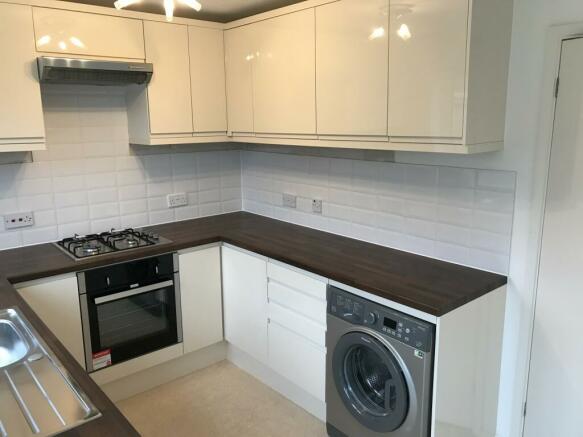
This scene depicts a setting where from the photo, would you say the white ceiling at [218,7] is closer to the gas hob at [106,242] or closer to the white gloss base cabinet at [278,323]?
the gas hob at [106,242]

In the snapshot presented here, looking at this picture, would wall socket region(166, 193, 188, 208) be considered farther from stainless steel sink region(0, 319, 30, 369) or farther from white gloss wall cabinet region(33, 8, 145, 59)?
stainless steel sink region(0, 319, 30, 369)

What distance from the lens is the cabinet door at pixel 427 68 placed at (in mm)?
1953

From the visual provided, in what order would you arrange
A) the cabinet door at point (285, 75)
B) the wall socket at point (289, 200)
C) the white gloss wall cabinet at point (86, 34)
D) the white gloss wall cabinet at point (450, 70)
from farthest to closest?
1. the wall socket at point (289, 200)
2. the cabinet door at point (285, 75)
3. the white gloss wall cabinet at point (86, 34)
4. the white gloss wall cabinet at point (450, 70)

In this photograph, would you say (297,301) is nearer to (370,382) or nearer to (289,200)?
(370,382)

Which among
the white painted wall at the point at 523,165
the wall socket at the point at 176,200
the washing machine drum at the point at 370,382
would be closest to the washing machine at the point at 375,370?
the washing machine drum at the point at 370,382

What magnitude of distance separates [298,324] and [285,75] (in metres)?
1.37

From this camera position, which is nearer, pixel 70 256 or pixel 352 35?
pixel 352 35

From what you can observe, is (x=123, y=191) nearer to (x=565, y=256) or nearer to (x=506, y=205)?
(x=506, y=205)

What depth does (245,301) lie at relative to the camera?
119 inches

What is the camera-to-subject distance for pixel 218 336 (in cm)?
322

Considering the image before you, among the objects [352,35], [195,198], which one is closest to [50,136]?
[195,198]

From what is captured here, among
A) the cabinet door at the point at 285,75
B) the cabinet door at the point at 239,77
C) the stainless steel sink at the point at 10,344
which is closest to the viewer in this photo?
the stainless steel sink at the point at 10,344

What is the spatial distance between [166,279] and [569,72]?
2.27m

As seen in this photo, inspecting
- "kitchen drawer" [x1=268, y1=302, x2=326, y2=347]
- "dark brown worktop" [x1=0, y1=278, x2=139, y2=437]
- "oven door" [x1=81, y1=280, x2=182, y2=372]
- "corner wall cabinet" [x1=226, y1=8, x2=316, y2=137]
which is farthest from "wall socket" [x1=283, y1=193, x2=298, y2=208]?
"dark brown worktop" [x1=0, y1=278, x2=139, y2=437]
